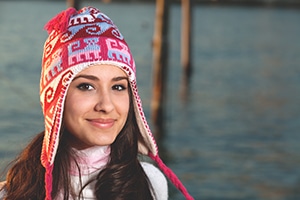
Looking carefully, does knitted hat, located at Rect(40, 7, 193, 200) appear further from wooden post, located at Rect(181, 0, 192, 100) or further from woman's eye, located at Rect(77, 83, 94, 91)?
wooden post, located at Rect(181, 0, 192, 100)

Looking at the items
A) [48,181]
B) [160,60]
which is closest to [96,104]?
[48,181]

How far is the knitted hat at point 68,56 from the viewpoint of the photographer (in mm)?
2525

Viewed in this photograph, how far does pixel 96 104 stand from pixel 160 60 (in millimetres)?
10687

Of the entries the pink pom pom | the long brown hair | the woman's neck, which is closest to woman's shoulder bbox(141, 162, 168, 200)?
the long brown hair

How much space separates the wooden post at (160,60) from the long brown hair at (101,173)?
10278 mm

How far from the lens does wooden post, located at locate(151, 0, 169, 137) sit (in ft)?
43.0

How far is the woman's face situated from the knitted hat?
39mm

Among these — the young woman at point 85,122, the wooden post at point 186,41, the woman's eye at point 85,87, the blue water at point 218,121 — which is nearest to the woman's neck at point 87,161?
the young woman at point 85,122

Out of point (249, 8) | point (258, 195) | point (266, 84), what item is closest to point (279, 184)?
point (258, 195)

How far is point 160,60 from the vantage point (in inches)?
520

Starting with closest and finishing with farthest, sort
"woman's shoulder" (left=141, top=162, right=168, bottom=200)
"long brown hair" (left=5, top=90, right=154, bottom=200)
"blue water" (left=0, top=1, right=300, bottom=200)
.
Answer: "long brown hair" (left=5, top=90, right=154, bottom=200) < "woman's shoulder" (left=141, top=162, right=168, bottom=200) < "blue water" (left=0, top=1, right=300, bottom=200)

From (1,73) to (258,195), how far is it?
39.1 ft

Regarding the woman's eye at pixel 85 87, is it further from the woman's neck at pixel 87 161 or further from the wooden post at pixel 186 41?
the wooden post at pixel 186 41

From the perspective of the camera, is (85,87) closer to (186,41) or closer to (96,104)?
(96,104)
